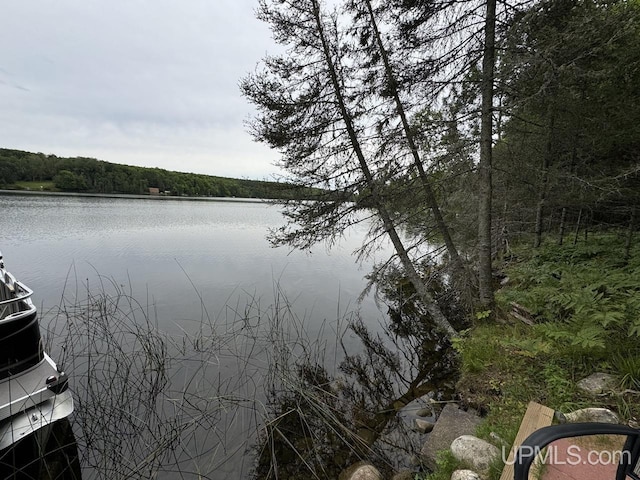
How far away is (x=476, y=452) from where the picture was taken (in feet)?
8.39

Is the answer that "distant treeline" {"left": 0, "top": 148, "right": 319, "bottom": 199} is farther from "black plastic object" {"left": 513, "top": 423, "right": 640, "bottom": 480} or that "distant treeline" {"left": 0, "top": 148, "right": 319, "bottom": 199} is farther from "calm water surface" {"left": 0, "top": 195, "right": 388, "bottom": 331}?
"black plastic object" {"left": 513, "top": 423, "right": 640, "bottom": 480}

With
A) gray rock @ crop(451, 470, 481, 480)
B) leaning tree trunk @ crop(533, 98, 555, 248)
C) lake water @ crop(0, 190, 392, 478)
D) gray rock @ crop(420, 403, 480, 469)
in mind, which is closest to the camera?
gray rock @ crop(451, 470, 481, 480)

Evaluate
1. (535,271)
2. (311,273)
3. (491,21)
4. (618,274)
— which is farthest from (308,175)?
(311,273)

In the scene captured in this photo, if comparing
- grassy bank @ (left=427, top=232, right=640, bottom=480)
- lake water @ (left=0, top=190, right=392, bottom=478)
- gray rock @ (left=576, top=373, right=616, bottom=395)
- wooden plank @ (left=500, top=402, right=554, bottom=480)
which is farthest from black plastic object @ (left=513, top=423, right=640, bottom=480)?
lake water @ (left=0, top=190, right=392, bottom=478)

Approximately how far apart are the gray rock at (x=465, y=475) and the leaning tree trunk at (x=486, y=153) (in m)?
3.69

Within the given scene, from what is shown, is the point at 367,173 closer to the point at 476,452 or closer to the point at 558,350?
the point at 558,350

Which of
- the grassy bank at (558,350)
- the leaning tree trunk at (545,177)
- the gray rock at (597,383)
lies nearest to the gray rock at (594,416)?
the grassy bank at (558,350)

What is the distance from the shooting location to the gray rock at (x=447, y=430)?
309 cm

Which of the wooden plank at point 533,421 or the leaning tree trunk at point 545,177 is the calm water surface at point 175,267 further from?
the leaning tree trunk at point 545,177

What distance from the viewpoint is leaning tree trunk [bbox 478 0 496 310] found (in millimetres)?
4434

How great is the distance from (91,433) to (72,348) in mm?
2133

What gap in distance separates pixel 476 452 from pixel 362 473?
1196mm

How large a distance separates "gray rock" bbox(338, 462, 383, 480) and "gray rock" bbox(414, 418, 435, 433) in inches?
38.0
